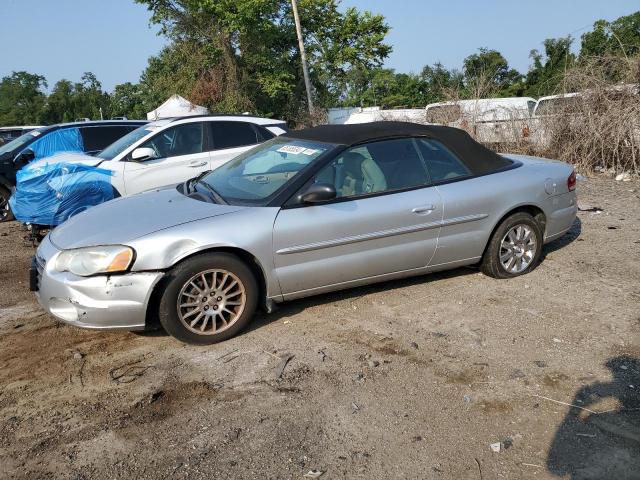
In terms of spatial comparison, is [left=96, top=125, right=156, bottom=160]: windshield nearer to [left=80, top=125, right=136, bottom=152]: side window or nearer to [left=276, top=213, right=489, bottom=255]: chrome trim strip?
[left=80, top=125, right=136, bottom=152]: side window

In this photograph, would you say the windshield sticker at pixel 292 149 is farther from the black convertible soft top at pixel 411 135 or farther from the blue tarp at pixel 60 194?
the blue tarp at pixel 60 194

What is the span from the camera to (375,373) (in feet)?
12.7

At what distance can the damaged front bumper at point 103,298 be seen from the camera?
3996 millimetres

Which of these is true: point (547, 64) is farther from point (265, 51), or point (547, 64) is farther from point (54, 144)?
point (54, 144)

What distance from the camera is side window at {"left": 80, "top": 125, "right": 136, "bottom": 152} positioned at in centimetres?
962

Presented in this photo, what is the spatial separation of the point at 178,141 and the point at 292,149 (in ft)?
10.8

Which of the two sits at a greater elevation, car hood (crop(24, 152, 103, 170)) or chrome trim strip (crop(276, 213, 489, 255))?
→ car hood (crop(24, 152, 103, 170))

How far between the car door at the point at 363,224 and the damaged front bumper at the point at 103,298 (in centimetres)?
104

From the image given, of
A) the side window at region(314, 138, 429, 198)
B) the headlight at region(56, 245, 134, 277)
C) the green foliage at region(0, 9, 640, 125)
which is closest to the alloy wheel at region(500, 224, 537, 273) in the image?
the side window at region(314, 138, 429, 198)

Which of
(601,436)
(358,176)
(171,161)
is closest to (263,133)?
(171,161)

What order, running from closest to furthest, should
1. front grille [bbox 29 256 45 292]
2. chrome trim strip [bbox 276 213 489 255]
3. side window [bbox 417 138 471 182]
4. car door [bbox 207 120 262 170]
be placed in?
front grille [bbox 29 256 45 292]
chrome trim strip [bbox 276 213 489 255]
side window [bbox 417 138 471 182]
car door [bbox 207 120 262 170]

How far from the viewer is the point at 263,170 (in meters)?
5.11

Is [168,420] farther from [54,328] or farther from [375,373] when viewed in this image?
[54,328]

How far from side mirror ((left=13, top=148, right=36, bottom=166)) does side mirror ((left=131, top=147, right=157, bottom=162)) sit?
10.5 feet
